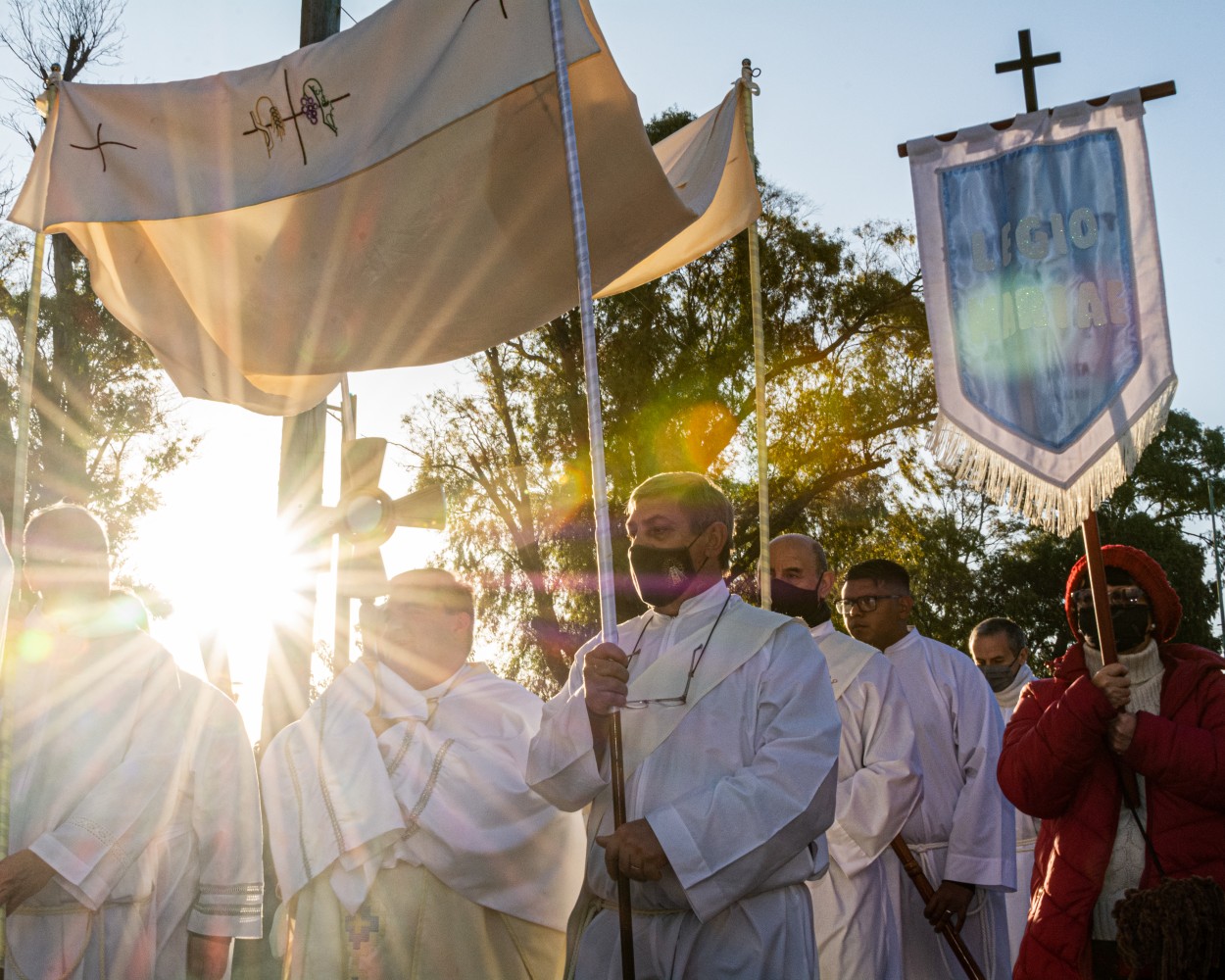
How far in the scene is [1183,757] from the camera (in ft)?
12.6

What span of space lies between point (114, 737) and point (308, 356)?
1697 millimetres

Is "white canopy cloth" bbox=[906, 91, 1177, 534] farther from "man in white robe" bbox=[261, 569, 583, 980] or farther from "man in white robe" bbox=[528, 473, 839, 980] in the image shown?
"man in white robe" bbox=[261, 569, 583, 980]

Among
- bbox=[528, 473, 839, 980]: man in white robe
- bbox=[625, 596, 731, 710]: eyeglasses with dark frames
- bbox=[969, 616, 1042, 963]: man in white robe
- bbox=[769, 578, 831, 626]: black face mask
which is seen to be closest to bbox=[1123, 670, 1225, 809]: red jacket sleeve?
bbox=[528, 473, 839, 980]: man in white robe

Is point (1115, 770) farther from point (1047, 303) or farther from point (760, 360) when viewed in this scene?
point (760, 360)

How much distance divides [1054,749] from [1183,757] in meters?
0.36

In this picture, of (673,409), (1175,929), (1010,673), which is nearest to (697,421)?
(673,409)

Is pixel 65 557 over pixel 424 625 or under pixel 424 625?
over

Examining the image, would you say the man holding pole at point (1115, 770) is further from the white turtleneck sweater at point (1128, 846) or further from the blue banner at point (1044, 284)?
the blue banner at point (1044, 284)

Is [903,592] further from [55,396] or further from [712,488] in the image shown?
[55,396]

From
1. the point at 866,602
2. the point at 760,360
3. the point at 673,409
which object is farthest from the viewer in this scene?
the point at 673,409

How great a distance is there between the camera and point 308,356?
18.1 feet

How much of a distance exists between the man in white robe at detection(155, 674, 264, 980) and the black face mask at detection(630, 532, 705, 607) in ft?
5.63

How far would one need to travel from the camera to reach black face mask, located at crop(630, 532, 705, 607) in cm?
417

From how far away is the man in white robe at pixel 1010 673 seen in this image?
787cm
